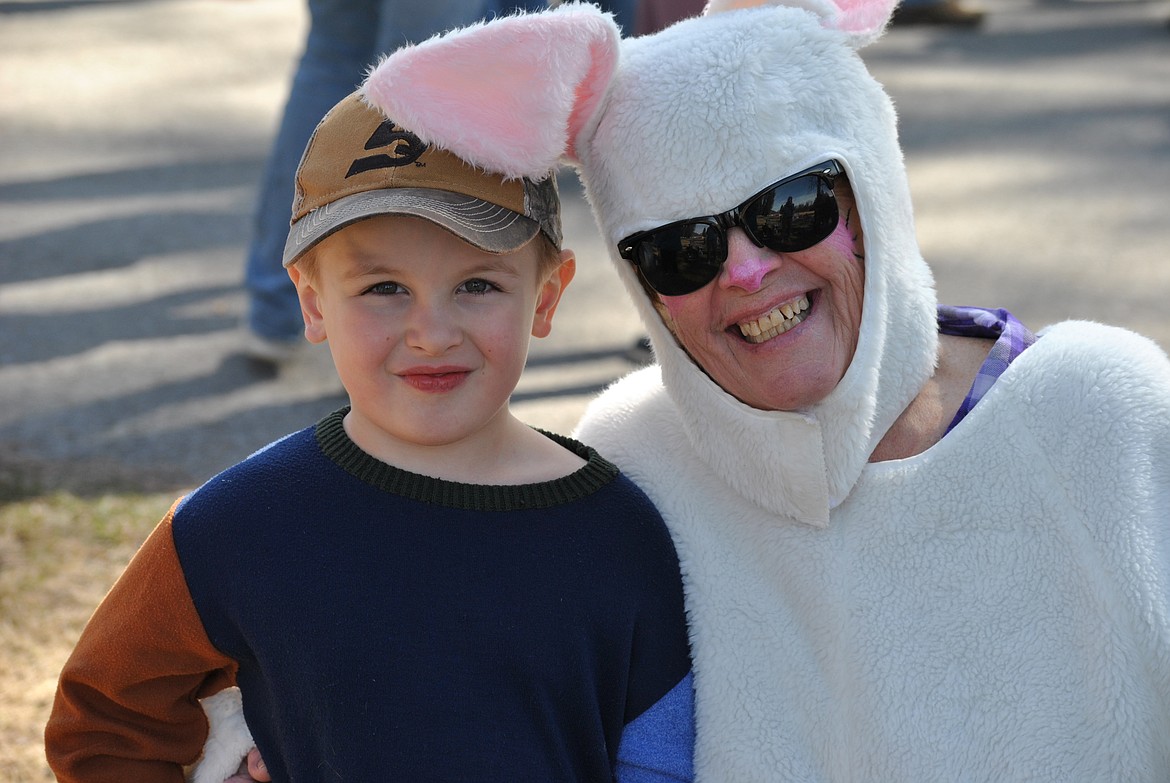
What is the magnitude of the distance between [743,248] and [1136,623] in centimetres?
68

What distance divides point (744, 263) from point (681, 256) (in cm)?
8

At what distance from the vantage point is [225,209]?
6.19 metres

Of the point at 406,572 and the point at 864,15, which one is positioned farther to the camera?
the point at 864,15

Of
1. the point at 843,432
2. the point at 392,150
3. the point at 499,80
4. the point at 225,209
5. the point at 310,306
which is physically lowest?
the point at 225,209

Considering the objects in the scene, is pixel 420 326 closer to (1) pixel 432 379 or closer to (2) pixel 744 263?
(1) pixel 432 379

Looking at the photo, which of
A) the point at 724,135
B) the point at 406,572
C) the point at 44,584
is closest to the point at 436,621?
the point at 406,572

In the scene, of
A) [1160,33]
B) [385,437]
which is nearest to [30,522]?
[385,437]

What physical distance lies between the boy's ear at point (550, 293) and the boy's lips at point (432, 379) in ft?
0.68

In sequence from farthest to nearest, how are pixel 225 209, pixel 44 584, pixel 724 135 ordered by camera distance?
pixel 225 209, pixel 44 584, pixel 724 135

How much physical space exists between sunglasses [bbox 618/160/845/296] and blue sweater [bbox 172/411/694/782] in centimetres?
36

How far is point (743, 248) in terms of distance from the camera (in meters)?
1.80

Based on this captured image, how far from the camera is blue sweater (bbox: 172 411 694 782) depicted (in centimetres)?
179

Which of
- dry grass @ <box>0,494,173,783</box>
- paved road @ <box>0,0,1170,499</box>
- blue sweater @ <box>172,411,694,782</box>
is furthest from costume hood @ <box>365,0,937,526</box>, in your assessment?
paved road @ <box>0,0,1170,499</box>

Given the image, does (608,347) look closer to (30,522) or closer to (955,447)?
(30,522)
